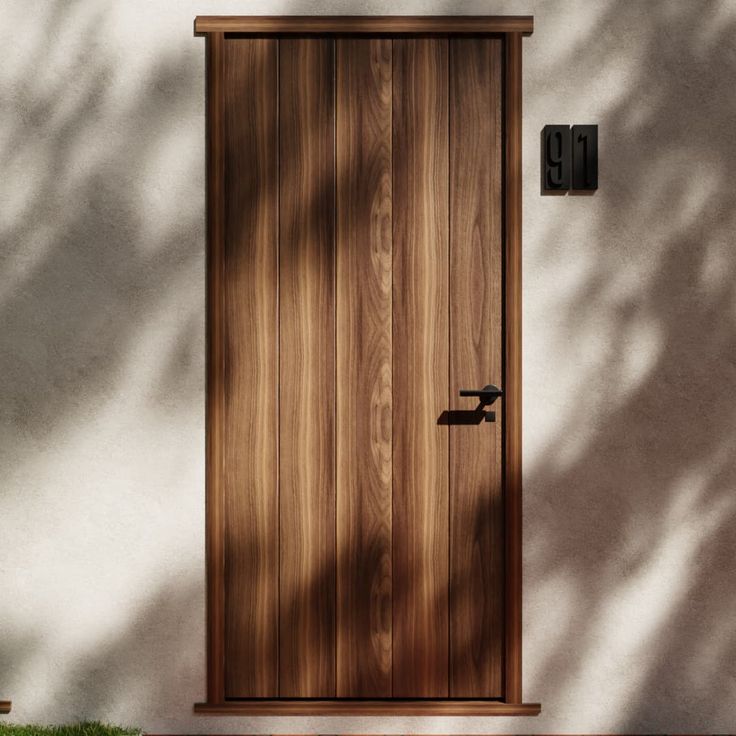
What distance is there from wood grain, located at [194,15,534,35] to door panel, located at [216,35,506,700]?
119mm

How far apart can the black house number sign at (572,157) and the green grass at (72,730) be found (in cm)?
217

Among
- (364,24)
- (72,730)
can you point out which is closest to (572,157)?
(364,24)

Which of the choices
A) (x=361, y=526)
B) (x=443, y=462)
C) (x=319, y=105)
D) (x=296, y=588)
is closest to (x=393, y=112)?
(x=319, y=105)

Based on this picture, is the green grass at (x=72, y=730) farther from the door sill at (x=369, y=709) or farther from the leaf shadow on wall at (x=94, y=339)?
the door sill at (x=369, y=709)

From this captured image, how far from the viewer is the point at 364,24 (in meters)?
2.71

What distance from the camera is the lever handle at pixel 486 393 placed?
2.71 metres

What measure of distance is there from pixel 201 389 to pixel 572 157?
1.39 m

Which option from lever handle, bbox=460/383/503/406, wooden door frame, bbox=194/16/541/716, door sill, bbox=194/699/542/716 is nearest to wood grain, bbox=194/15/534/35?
wooden door frame, bbox=194/16/541/716

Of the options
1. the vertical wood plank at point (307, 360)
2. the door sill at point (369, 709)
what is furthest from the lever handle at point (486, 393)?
the door sill at point (369, 709)

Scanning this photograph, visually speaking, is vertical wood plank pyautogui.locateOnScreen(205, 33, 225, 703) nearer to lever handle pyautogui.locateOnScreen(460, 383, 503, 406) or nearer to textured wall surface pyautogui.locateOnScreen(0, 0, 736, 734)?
textured wall surface pyautogui.locateOnScreen(0, 0, 736, 734)

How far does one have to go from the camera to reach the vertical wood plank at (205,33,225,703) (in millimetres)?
2723

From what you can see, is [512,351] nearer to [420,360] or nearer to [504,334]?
[504,334]

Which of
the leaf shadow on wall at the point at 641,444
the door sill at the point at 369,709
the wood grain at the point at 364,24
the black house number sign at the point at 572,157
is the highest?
the wood grain at the point at 364,24

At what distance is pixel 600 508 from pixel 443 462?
0.52 metres
